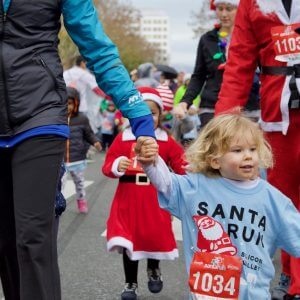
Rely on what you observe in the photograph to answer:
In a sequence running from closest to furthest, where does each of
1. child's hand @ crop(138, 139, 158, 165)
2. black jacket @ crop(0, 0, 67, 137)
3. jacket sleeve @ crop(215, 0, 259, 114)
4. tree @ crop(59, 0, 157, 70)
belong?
black jacket @ crop(0, 0, 67, 137), child's hand @ crop(138, 139, 158, 165), jacket sleeve @ crop(215, 0, 259, 114), tree @ crop(59, 0, 157, 70)

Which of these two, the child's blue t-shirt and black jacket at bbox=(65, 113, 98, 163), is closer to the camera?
the child's blue t-shirt

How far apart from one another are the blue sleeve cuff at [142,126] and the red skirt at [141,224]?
1422 mm

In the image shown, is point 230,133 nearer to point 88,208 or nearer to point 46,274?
point 46,274

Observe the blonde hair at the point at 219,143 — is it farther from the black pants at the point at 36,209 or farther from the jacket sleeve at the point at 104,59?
the black pants at the point at 36,209

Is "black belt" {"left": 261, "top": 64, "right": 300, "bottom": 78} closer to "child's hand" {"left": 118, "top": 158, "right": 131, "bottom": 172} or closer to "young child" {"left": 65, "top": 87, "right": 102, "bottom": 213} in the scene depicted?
"child's hand" {"left": 118, "top": 158, "right": 131, "bottom": 172}

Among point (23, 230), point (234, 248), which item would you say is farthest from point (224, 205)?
point (23, 230)

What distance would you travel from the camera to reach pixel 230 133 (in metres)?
3.04

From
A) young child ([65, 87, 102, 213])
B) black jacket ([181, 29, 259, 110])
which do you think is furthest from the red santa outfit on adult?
young child ([65, 87, 102, 213])

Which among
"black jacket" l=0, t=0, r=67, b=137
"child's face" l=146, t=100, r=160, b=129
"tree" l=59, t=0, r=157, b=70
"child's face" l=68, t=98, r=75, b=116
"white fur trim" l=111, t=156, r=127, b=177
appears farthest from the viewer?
"tree" l=59, t=0, r=157, b=70

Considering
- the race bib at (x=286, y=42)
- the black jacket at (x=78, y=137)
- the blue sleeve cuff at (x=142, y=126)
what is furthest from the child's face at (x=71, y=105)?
the blue sleeve cuff at (x=142, y=126)

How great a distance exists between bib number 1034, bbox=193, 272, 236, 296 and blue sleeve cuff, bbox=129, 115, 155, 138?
0.65m

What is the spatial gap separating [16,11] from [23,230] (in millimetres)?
871

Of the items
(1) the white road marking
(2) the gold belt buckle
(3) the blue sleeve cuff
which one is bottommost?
(1) the white road marking

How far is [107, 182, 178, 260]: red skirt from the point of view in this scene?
4.17m
